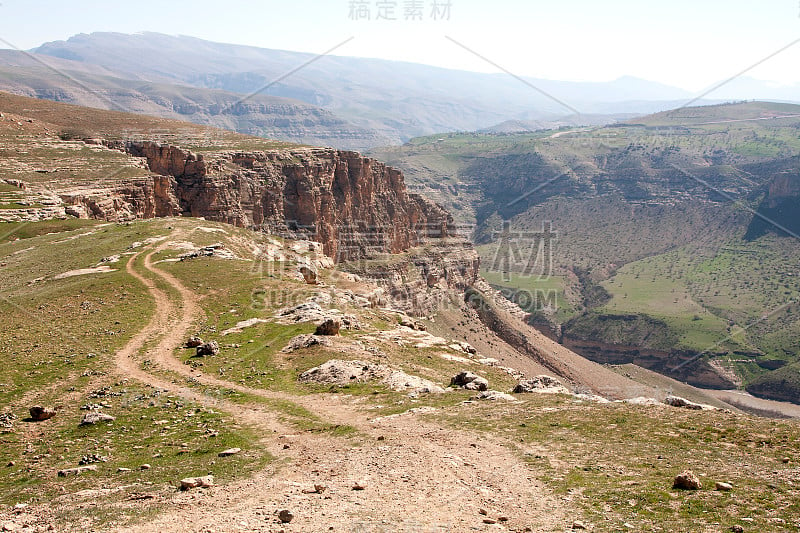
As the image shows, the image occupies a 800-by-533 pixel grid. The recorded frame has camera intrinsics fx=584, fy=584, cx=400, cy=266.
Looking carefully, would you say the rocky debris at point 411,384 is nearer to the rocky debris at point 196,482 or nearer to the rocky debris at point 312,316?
the rocky debris at point 312,316

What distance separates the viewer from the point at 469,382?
92.6 feet

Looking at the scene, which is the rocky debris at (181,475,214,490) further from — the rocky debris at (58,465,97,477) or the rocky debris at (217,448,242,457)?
the rocky debris at (58,465,97,477)

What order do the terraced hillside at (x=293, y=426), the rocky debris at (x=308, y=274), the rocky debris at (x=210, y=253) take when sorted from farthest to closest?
the rocky debris at (x=308, y=274) < the rocky debris at (x=210, y=253) < the terraced hillside at (x=293, y=426)

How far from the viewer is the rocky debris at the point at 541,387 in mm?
27281

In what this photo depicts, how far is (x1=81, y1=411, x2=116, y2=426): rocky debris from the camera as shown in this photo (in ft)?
71.1

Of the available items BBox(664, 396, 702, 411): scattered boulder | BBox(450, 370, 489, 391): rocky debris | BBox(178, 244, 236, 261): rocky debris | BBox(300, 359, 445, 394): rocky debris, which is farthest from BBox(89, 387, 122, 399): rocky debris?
BBox(178, 244, 236, 261): rocky debris

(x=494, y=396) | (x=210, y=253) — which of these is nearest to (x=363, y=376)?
(x=494, y=396)

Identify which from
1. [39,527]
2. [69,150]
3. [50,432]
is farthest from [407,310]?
[39,527]

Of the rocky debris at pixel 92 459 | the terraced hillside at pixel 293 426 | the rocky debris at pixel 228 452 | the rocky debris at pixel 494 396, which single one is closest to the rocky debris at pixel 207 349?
the terraced hillside at pixel 293 426

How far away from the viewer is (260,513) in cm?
1464

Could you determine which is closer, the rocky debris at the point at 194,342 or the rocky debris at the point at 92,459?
the rocky debris at the point at 92,459

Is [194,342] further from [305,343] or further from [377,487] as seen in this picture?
[377,487]

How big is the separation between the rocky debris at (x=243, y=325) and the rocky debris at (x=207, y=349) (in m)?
2.93

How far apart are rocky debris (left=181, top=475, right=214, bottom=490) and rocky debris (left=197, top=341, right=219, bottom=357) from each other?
14927 mm
